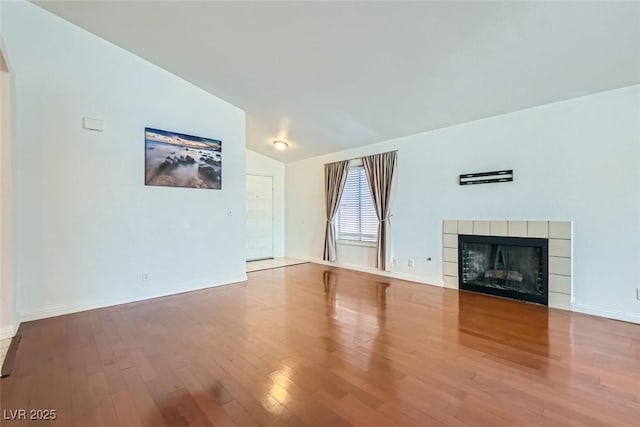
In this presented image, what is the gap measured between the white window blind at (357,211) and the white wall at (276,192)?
201 cm

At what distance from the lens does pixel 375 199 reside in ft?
18.9

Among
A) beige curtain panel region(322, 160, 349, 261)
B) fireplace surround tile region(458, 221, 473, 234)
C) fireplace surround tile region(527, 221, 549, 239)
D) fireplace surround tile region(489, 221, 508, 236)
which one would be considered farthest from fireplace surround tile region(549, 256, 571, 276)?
beige curtain panel region(322, 160, 349, 261)

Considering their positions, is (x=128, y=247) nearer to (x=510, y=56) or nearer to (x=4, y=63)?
(x=4, y=63)

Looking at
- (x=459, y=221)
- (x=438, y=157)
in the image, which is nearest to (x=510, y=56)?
(x=438, y=157)

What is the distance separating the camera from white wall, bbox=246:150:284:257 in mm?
7775

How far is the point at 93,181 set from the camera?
3.91 meters

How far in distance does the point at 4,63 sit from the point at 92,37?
1.32m

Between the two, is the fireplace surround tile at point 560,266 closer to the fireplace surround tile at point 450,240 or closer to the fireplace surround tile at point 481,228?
the fireplace surround tile at point 481,228

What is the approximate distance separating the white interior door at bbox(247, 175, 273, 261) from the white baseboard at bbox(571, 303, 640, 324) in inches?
240

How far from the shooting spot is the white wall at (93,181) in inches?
137

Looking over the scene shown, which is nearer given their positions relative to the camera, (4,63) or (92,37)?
(4,63)

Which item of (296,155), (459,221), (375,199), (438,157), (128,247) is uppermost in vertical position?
(296,155)

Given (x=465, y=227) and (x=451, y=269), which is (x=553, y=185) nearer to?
(x=465, y=227)

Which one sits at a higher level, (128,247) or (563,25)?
(563,25)
